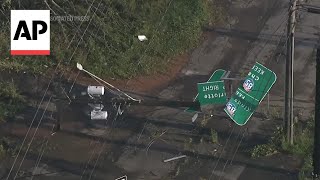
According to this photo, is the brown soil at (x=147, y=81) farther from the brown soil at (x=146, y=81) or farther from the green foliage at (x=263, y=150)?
the green foliage at (x=263, y=150)

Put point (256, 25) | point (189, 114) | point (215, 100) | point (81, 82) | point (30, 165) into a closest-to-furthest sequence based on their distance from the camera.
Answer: point (215, 100) → point (30, 165) → point (189, 114) → point (81, 82) → point (256, 25)

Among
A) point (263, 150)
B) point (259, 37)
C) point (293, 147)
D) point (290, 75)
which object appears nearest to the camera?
point (290, 75)

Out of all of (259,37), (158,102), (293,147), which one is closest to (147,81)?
(158,102)

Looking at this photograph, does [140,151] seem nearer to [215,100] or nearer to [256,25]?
[215,100]

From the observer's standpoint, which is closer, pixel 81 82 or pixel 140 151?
pixel 140 151

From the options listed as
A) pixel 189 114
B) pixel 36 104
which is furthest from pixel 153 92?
pixel 36 104

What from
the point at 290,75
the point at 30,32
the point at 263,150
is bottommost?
the point at 263,150

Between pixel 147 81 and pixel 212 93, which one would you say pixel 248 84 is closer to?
pixel 212 93
